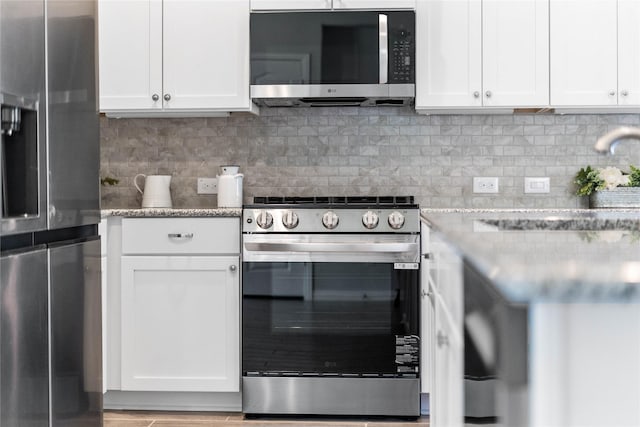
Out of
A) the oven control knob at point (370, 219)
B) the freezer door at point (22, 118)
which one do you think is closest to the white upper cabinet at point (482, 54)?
the oven control knob at point (370, 219)

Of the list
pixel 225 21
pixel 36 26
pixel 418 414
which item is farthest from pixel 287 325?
pixel 36 26

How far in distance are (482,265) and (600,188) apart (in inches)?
115

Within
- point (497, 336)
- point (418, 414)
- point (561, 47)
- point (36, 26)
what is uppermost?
point (561, 47)

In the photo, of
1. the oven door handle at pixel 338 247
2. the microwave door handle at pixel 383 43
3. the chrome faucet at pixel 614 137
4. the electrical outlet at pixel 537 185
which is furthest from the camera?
the electrical outlet at pixel 537 185

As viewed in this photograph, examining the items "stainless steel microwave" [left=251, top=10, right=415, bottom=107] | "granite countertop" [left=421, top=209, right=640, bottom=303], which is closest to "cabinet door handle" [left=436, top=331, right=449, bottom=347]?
"granite countertop" [left=421, top=209, right=640, bottom=303]

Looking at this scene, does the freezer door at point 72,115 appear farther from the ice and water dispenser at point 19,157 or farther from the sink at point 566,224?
the sink at point 566,224

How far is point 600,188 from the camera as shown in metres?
3.53

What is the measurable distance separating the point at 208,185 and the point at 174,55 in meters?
0.70

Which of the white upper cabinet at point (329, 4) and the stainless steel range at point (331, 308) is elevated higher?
the white upper cabinet at point (329, 4)

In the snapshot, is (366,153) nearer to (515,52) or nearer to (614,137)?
(515,52)

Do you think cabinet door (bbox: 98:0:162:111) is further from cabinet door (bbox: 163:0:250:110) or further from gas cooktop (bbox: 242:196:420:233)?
gas cooktop (bbox: 242:196:420:233)

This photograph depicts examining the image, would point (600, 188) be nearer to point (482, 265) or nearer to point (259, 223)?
point (259, 223)

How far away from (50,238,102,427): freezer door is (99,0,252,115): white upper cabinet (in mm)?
1178

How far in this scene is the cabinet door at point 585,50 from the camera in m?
3.40
